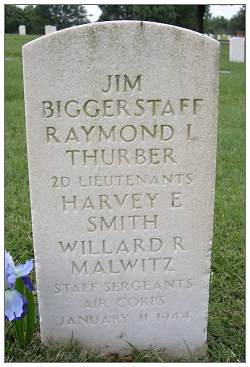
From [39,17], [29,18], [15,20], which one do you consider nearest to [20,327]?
[39,17]

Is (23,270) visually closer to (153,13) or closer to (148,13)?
(153,13)

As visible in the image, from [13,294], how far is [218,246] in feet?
6.01

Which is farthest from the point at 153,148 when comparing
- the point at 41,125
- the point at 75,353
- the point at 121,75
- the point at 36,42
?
the point at 75,353

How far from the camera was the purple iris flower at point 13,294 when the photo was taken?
247 cm

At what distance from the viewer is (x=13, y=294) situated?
8.23 ft

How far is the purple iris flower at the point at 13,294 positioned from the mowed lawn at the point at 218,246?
279 mm

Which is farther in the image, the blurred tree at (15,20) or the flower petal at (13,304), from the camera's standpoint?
the blurred tree at (15,20)

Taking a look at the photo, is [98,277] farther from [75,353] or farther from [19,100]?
[19,100]

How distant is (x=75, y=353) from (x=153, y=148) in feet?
3.69

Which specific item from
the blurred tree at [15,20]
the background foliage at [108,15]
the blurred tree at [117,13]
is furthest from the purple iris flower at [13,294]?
the blurred tree at [15,20]

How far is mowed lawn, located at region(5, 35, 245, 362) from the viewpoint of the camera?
2.67m

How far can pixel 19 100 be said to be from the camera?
8.79 metres

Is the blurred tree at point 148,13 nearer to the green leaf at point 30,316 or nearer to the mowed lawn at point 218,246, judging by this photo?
the mowed lawn at point 218,246

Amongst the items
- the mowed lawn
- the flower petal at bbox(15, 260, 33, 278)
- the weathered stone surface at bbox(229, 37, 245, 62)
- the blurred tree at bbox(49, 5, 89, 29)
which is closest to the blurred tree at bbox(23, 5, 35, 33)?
the blurred tree at bbox(49, 5, 89, 29)
